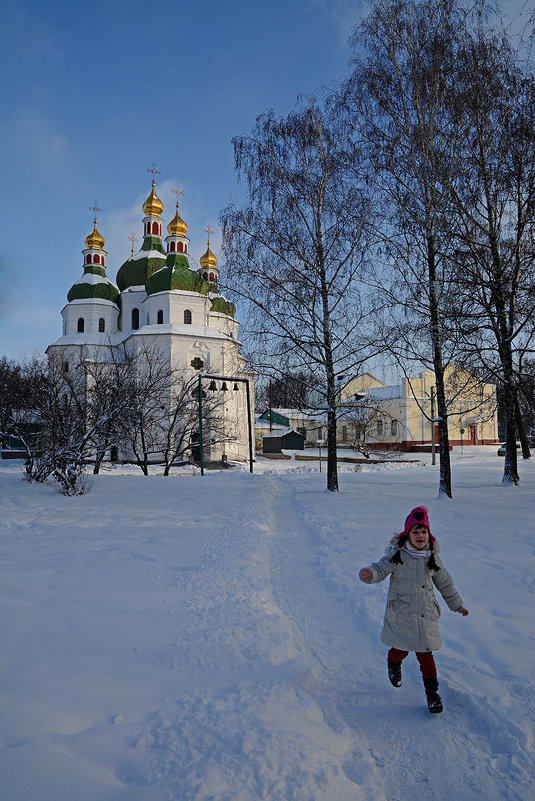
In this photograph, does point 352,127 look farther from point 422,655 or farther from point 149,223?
point 149,223

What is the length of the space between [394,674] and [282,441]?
154 ft

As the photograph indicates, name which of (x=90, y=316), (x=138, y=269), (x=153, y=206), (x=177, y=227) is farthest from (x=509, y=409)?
(x=153, y=206)

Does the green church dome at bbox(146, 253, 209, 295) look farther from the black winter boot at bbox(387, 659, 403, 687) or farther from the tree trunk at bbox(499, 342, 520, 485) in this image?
the black winter boot at bbox(387, 659, 403, 687)

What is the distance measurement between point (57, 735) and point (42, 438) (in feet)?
42.2

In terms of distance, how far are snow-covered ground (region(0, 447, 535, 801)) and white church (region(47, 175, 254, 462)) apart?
88.8 ft

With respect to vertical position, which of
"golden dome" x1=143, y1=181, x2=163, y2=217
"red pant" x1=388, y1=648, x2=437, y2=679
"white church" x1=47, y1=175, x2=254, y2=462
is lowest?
"red pant" x1=388, y1=648, x2=437, y2=679

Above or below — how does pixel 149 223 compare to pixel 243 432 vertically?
above

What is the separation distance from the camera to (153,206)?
45219 millimetres

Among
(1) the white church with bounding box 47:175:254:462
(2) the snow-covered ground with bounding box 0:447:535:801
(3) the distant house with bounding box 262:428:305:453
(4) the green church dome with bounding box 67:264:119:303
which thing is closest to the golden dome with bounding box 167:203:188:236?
(1) the white church with bounding box 47:175:254:462

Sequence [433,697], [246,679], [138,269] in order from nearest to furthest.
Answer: [433,697] → [246,679] → [138,269]

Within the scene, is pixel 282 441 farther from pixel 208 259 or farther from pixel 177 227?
pixel 177 227

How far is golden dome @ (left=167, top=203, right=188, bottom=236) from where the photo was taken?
41.0m

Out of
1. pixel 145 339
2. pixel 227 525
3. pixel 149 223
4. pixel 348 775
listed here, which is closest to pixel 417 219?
pixel 227 525

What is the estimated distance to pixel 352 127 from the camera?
43.8 feet
